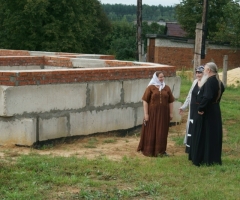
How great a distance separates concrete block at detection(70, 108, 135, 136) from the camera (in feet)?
33.7

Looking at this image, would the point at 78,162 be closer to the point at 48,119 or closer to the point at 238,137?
the point at 48,119

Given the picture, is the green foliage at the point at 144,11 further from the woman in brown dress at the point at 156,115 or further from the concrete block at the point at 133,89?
the woman in brown dress at the point at 156,115

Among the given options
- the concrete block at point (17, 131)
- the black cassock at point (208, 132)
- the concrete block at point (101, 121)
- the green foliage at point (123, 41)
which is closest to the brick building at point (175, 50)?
the green foliage at point (123, 41)

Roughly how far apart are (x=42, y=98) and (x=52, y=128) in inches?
24.2

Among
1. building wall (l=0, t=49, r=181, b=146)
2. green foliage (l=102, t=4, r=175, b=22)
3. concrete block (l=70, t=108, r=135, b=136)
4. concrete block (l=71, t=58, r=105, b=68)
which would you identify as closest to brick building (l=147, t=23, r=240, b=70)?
concrete block (l=71, t=58, r=105, b=68)

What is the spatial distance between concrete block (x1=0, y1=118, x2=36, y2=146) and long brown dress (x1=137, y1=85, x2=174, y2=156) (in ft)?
6.77

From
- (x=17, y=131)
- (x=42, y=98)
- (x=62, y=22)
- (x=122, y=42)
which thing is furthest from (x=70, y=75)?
(x=122, y=42)

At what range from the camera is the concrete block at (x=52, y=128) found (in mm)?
9555

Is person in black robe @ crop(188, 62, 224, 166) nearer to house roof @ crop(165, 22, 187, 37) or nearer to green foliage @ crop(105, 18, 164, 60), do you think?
green foliage @ crop(105, 18, 164, 60)

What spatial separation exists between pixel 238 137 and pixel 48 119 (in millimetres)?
4282

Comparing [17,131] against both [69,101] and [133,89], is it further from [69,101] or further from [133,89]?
[133,89]

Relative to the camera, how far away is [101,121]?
35.4ft

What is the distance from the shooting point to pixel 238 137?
11.4 m

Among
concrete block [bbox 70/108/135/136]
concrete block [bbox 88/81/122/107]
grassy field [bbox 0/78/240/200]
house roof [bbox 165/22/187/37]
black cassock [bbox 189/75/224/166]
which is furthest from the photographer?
house roof [bbox 165/22/187/37]
